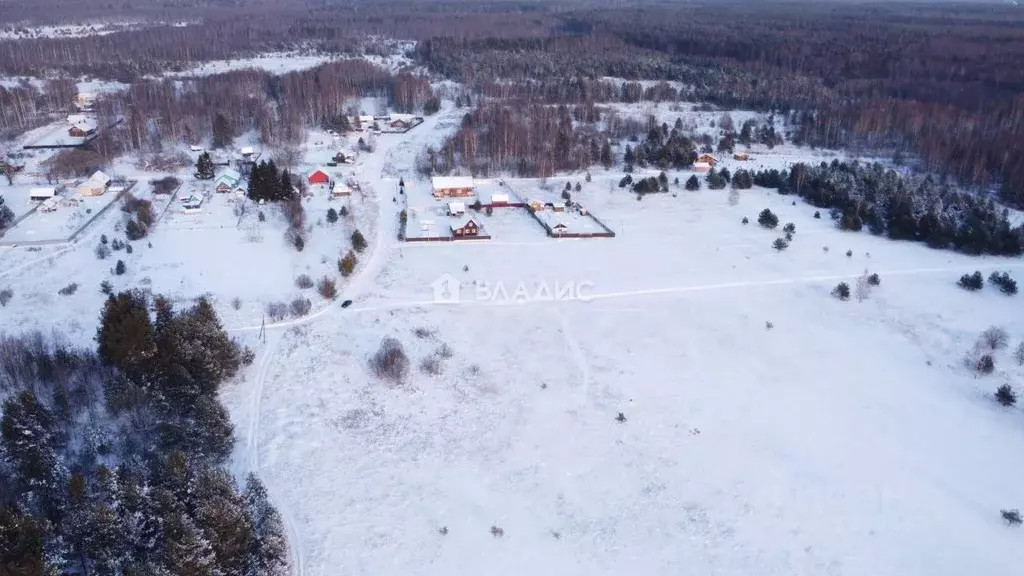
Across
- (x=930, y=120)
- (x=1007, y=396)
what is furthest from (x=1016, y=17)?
(x=1007, y=396)

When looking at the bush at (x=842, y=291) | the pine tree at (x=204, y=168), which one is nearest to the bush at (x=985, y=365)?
the bush at (x=842, y=291)

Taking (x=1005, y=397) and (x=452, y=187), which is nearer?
(x=1005, y=397)

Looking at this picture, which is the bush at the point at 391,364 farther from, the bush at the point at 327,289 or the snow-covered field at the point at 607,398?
the bush at the point at 327,289

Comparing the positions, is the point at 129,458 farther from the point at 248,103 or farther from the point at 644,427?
the point at 248,103

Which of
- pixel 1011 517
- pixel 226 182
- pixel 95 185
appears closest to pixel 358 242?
pixel 226 182

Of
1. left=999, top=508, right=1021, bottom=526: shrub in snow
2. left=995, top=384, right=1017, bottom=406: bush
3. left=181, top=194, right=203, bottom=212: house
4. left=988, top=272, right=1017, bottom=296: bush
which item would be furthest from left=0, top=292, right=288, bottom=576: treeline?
left=988, top=272, right=1017, bottom=296: bush

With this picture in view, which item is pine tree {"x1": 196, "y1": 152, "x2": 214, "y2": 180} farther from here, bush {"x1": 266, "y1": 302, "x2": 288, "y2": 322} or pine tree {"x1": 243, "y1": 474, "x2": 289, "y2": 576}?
pine tree {"x1": 243, "y1": 474, "x2": 289, "y2": 576}
